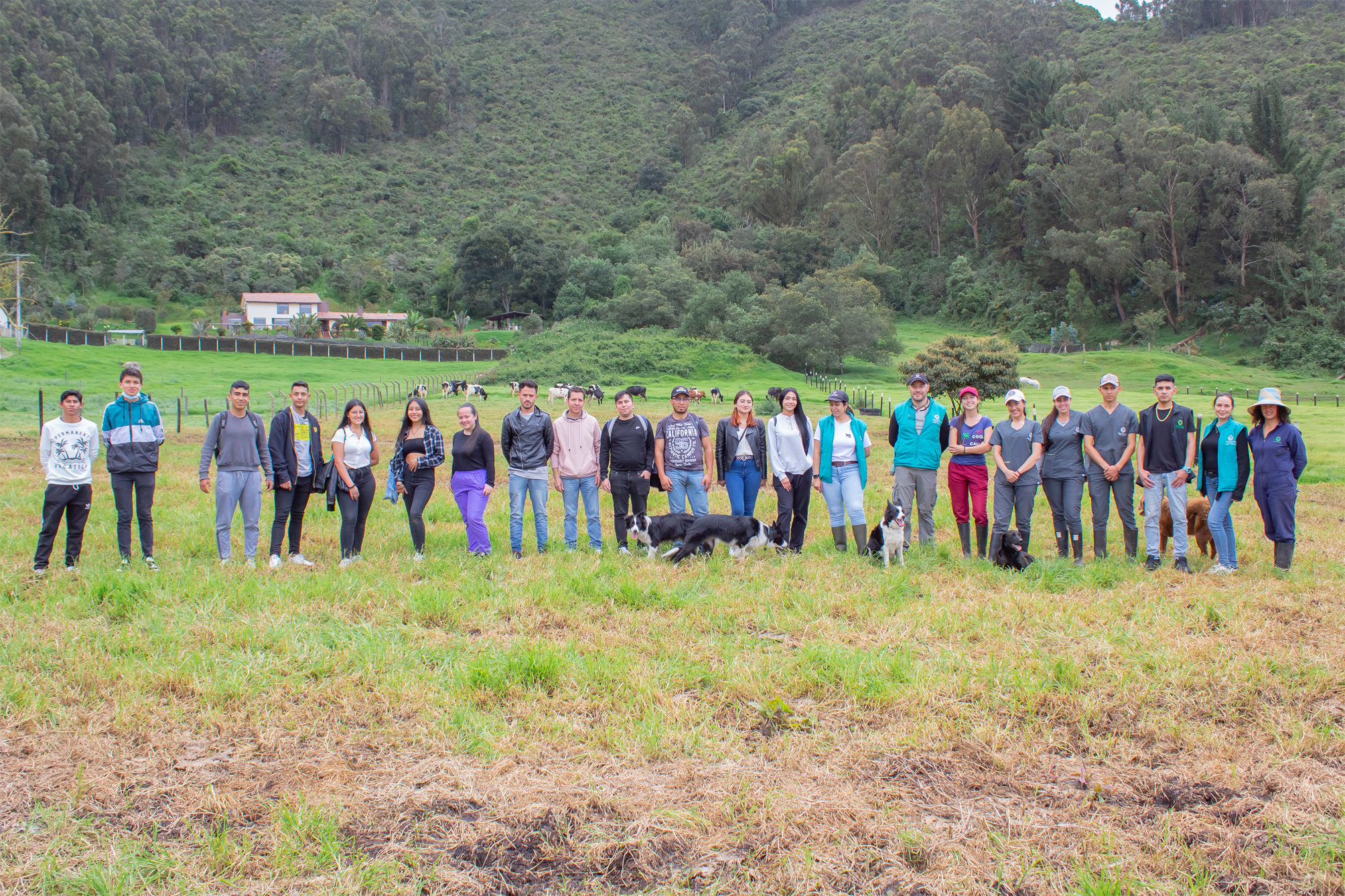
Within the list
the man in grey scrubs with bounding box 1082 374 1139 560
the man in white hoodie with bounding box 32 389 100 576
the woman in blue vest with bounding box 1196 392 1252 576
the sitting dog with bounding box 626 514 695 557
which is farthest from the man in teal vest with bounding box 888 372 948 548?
the man in white hoodie with bounding box 32 389 100 576

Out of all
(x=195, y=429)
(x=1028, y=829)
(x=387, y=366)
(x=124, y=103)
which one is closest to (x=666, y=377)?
(x=387, y=366)

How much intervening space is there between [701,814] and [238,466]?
573 centimetres

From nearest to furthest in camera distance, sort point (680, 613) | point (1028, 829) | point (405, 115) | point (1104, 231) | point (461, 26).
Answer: point (1028, 829) < point (680, 613) < point (1104, 231) < point (405, 115) < point (461, 26)

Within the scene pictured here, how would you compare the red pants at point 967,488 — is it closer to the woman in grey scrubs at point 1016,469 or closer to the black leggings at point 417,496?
the woman in grey scrubs at point 1016,469

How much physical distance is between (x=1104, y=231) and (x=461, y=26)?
126m

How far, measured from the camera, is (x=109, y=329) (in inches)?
2218

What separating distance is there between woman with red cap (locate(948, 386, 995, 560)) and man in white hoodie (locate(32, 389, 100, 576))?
24.4 feet

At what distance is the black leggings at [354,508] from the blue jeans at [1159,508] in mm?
6769

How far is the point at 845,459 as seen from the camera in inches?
317

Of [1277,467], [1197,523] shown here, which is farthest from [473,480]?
[1277,467]

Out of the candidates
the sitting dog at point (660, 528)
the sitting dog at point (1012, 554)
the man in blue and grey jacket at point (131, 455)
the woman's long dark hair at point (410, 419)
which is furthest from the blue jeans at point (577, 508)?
the sitting dog at point (1012, 554)

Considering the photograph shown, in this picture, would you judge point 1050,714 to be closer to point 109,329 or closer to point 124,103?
point 109,329

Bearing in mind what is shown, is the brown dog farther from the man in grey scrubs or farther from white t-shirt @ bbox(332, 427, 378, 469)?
white t-shirt @ bbox(332, 427, 378, 469)

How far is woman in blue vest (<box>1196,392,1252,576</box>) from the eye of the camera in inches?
285
